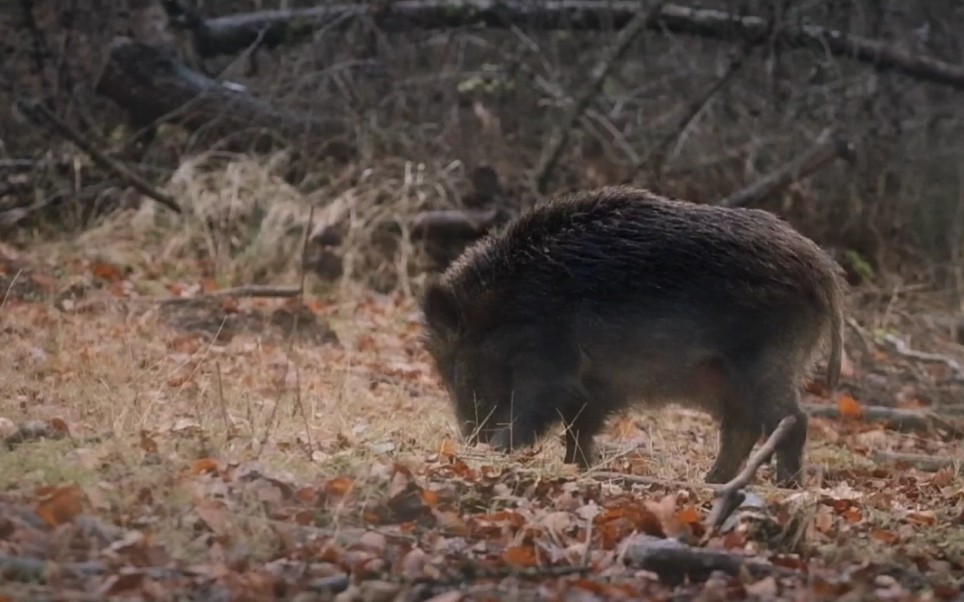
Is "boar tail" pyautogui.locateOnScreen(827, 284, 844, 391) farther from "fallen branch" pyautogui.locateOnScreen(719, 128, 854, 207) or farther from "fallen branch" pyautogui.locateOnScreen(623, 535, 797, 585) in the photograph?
"fallen branch" pyautogui.locateOnScreen(719, 128, 854, 207)

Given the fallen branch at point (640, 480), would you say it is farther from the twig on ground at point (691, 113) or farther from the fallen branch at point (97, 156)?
the fallen branch at point (97, 156)

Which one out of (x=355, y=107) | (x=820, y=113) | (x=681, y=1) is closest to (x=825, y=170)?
(x=820, y=113)

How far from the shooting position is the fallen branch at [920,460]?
746 cm

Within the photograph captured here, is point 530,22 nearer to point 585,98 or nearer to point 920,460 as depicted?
point 585,98

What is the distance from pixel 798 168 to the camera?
12211mm

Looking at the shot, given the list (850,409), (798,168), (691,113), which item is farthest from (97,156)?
(850,409)

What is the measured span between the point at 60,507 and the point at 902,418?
6.04 metres

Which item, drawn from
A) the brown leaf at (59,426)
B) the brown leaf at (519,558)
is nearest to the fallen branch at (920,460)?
the brown leaf at (519,558)

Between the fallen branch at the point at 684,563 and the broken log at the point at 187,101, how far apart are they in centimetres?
826

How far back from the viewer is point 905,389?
10.3 metres

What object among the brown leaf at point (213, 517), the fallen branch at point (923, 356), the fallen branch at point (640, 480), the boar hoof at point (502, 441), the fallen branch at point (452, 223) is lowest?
the fallen branch at point (923, 356)

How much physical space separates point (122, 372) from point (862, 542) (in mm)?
3758

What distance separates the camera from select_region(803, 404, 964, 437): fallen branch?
8.98 meters

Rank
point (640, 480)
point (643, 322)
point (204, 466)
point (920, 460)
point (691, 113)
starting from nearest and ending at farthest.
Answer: point (204, 466), point (640, 480), point (643, 322), point (920, 460), point (691, 113)
